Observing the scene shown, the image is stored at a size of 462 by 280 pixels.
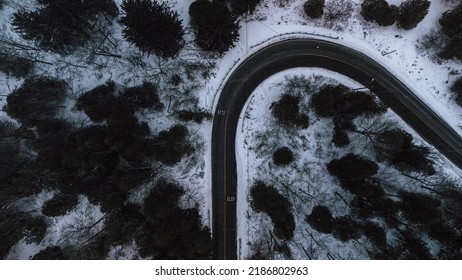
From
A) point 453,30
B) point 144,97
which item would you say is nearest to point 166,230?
point 144,97

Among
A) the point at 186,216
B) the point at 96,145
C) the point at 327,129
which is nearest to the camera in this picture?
the point at 96,145

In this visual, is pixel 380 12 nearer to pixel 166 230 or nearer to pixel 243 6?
pixel 243 6

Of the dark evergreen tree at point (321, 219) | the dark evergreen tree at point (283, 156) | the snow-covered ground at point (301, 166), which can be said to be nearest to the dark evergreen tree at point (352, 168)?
the snow-covered ground at point (301, 166)

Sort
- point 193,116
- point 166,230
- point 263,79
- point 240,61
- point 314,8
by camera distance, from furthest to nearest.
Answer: point 240,61 < point 263,79 < point 193,116 < point 314,8 < point 166,230

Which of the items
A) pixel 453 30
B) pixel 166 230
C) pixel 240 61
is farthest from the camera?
A: pixel 240 61

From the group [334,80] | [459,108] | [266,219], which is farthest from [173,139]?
[459,108]

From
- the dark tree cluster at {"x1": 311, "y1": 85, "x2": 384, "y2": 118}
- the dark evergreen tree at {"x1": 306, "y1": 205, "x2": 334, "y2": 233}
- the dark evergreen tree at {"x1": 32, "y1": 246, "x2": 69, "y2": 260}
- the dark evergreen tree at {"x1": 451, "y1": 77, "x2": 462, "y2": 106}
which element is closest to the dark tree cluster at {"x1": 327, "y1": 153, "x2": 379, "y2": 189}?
the dark evergreen tree at {"x1": 306, "y1": 205, "x2": 334, "y2": 233}

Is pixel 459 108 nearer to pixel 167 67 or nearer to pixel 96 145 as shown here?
pixel 167 67
